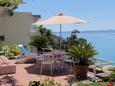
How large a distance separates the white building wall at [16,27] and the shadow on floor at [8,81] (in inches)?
501

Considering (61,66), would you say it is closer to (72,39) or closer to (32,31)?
(72,39)

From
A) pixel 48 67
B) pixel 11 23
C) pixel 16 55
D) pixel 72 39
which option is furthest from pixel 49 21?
A: pixel 11 23

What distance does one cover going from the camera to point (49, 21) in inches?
516

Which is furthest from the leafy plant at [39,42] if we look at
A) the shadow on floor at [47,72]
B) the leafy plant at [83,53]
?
the leafy plant at [83,53]

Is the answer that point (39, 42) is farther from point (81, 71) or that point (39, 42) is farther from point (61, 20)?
point (81, 71)

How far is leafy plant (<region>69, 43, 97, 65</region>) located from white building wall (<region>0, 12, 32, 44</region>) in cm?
1327

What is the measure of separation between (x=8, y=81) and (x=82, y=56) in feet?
8.87

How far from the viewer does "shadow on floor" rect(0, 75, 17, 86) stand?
10055 millimetres

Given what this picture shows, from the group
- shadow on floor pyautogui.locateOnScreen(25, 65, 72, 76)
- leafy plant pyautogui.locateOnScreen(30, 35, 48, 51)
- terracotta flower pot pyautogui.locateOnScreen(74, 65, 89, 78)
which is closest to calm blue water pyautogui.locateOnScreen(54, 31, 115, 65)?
terracotta flower pot pyautogui.locateOnScreen(74, 65, 89, 78)

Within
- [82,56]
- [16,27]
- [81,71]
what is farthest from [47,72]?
[16,27]

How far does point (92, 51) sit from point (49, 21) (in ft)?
9.42

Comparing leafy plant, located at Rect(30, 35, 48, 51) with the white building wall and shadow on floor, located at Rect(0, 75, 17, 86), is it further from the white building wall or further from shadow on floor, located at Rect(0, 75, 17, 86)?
the white building wall

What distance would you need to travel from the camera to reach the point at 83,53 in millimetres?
10883

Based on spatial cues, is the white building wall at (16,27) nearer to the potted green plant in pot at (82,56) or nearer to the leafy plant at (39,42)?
the leafy plant at (39,42)
